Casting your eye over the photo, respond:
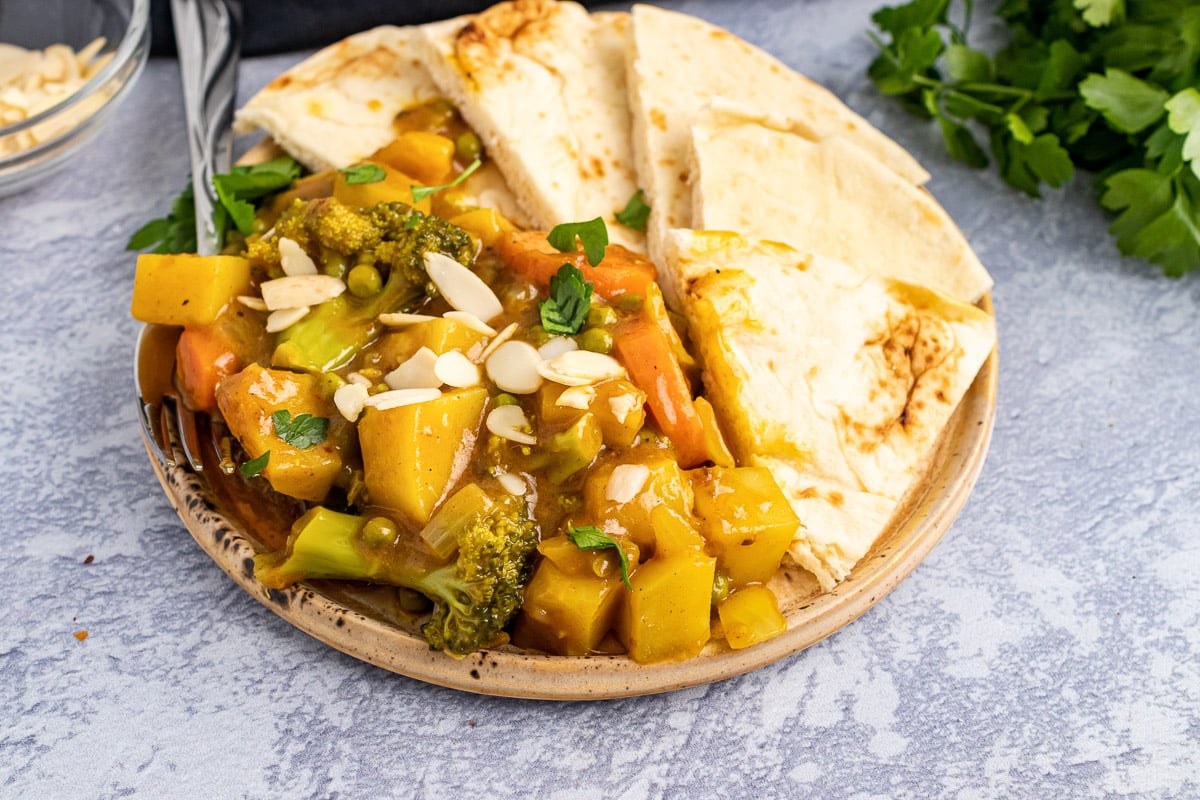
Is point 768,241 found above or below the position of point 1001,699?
above

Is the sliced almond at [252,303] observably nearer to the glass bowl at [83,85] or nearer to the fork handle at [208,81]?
the fork handle at [208,81]

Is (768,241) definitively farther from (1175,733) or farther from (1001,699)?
(1175,733)

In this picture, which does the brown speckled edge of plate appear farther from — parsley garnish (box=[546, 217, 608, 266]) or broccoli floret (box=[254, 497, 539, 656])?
parsley garnish (box=[546, 217, 608, 266])

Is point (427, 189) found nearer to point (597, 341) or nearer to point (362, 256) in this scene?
point (362, 256)

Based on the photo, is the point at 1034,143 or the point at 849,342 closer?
the point at 849,342

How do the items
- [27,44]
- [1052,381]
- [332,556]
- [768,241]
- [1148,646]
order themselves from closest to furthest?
[332,556] → [1148,646] → [768,241] → [1052,381] → [27,44]

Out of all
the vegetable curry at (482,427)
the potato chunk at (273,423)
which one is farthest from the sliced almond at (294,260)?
the potato chunk at (273,423)

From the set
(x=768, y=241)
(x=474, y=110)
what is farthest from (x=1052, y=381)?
(x=474, y=110)
